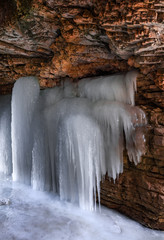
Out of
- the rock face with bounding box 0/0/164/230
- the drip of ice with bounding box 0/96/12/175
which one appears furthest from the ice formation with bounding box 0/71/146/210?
the drip of ice with bounding box 0/96/12/175

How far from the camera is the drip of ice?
25.9 ft

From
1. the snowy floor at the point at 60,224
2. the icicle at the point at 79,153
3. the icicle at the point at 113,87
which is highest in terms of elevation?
the icicle at the point at 113,87

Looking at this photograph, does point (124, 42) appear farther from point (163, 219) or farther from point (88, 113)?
point (163, 219)

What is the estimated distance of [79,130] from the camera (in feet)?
15.9

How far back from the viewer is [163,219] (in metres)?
4.27

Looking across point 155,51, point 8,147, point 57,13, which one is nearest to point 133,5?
point 155,51

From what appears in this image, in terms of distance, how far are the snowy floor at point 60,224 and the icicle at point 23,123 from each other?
1362 mm

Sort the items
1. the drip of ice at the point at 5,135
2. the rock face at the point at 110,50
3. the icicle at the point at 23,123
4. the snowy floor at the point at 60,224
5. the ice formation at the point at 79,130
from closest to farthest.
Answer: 1. the rock face at the point at 110,50
2. the snowy floor at the point at 60,224
3. the ice formation at the point at 79,130
4. the icicle at the point at 23,123
5. the drip of ice at the point at 5,135

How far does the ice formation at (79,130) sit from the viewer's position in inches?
180

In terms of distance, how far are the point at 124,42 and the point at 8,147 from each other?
6276 millimetres

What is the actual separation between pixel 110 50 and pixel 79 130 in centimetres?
195

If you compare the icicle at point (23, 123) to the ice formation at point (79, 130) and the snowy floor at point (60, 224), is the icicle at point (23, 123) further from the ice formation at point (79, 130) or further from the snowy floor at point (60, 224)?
the snowy floor at point (60, 224)

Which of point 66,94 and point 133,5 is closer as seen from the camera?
point 133,5

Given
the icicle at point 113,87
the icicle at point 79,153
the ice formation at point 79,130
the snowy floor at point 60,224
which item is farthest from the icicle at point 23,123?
the icicle at point 113,87
